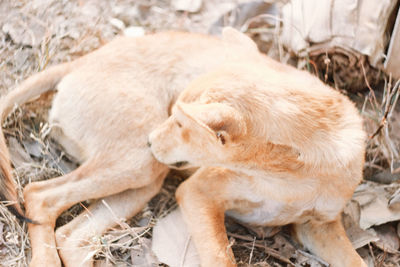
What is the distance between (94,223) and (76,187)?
0.30 m

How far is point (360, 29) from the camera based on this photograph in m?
4.15

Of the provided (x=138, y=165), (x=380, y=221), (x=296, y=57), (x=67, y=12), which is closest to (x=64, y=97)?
(x=138, y=165)

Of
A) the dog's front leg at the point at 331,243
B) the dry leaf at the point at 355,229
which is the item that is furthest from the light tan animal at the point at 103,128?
the dry leaf at the point at 355,229

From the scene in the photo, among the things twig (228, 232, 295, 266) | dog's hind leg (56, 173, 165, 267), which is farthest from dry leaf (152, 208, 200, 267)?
twig (228, 232, 295, 266)

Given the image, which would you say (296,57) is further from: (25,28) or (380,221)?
(25,28)

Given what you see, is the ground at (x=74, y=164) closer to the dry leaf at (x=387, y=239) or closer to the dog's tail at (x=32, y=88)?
the dry leaf at (x=387, y=239)

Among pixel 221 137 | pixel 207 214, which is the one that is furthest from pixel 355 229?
pixel 221 137

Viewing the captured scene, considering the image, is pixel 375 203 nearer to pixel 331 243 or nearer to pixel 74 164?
pixel 331 243

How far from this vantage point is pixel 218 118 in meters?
2.71

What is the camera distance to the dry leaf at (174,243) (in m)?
3.31

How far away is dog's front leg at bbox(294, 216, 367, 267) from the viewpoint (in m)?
3.39

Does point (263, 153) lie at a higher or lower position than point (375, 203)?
higher

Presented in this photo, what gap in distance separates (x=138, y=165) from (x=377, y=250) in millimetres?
1911

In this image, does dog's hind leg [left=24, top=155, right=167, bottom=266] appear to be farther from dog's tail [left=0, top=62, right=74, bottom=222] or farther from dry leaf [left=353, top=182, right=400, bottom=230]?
dry leaf [left=353, top=182, right=400, bottom=230]
